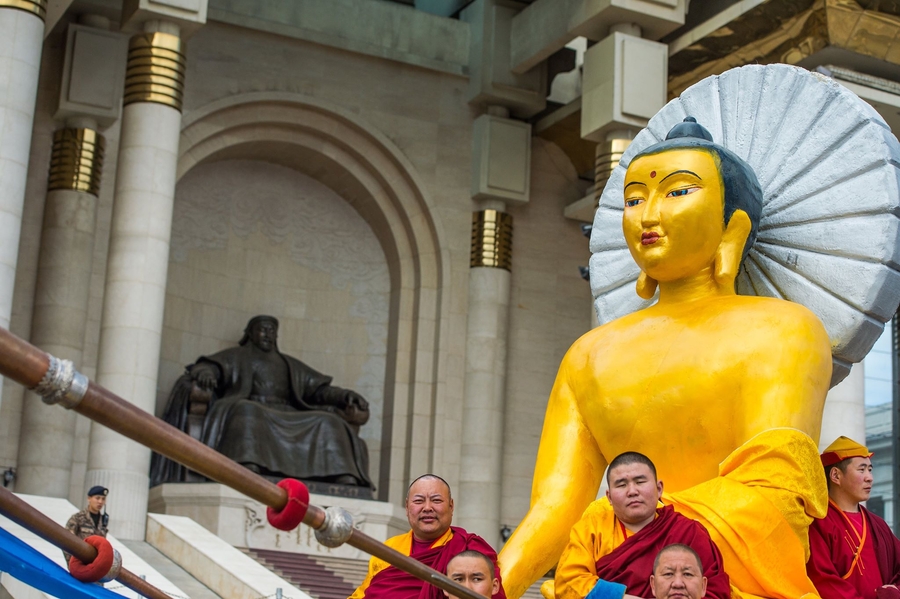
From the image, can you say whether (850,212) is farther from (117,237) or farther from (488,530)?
(488,530)

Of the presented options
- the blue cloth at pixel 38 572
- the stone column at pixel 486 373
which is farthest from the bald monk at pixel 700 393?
the stone column at pixel 486 373

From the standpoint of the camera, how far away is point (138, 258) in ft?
39.7

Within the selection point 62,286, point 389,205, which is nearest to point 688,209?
point 62,286

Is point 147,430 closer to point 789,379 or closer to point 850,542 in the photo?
point 789,379

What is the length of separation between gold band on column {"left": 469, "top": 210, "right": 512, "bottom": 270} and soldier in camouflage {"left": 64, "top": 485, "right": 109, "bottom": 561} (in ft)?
25.9

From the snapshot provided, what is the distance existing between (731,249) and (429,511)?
1.25m

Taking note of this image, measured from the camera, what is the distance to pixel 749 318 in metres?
4.05

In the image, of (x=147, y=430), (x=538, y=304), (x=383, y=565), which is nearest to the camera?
(x=147, y=430)

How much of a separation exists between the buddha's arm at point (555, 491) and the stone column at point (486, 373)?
1122 cm

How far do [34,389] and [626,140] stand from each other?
12010mm

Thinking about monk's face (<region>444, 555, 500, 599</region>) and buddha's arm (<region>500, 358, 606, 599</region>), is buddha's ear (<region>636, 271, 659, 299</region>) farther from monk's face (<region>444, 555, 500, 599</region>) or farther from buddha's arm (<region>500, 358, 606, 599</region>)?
monk's face (<region>444, 555, 500, 599</region>)

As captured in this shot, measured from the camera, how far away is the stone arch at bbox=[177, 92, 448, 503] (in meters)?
15.8

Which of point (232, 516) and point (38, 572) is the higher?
point (232, 516)

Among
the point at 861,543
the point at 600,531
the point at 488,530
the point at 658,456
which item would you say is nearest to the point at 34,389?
the point at 600,531
